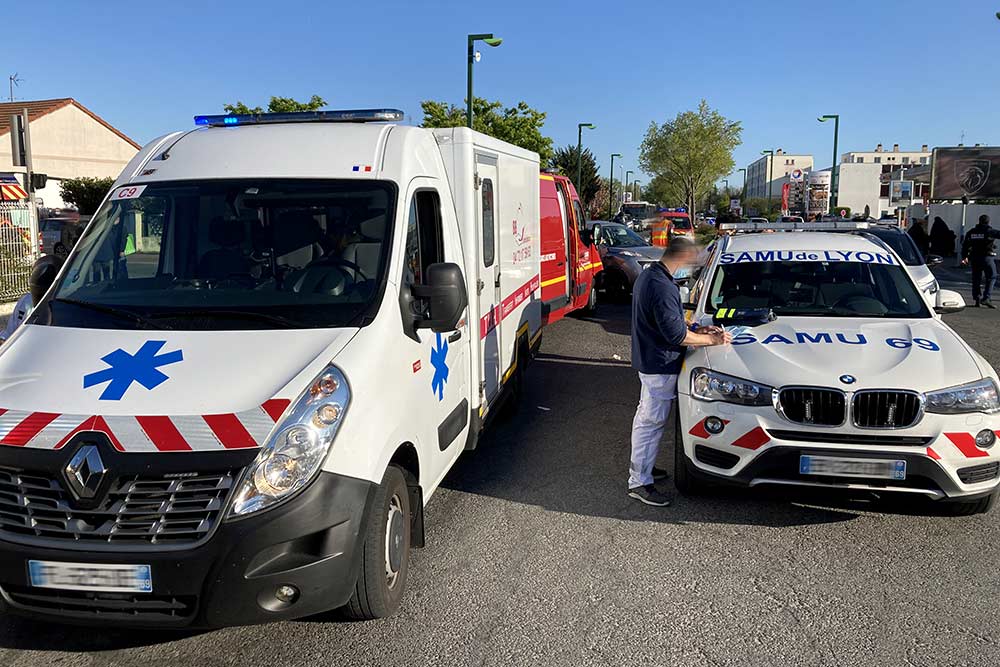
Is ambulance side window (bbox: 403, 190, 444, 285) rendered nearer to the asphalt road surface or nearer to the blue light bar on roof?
the blue light bar on roof

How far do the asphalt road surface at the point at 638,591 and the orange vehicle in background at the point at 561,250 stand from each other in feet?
13.5

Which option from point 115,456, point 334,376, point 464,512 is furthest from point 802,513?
point 115,456

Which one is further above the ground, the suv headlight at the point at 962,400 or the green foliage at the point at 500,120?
the green foliage at the point at 500,120

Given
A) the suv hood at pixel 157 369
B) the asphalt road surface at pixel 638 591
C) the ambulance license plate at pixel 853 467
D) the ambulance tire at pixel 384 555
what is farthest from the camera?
the ambulance license plate at pixel 853 467

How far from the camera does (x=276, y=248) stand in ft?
13.2

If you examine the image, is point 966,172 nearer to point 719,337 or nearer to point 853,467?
point 719,337

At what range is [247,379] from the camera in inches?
126

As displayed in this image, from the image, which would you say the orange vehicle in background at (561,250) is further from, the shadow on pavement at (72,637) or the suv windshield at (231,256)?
the shadow on pavement at (72,637)

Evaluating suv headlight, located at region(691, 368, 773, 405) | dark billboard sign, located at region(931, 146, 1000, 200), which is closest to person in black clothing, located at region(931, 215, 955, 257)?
dark billboard sign, located at region(931, 146, 1000, 200)

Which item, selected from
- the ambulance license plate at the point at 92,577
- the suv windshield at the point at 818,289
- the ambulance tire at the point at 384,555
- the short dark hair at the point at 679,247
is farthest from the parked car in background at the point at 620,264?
the ambulance license plate at the point at 92,577

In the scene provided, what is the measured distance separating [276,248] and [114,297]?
79 centimetres

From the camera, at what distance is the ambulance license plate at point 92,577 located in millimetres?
2889

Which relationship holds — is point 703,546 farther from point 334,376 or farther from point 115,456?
point 115,456

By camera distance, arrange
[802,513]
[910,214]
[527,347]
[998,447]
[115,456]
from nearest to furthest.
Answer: [115,456] < [998,447] < [802,513] < [527,347] < [910,214]
